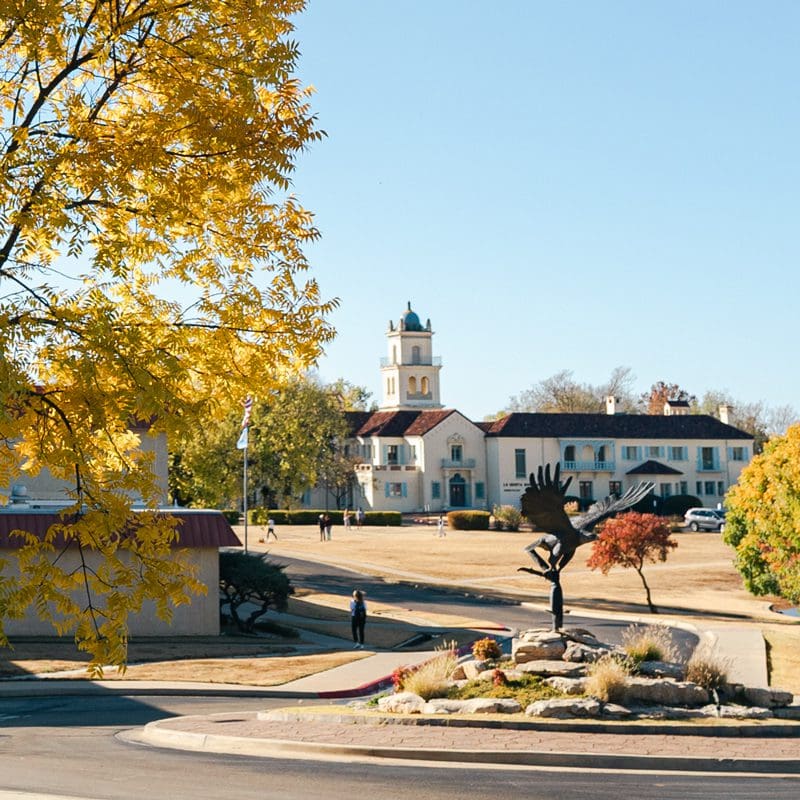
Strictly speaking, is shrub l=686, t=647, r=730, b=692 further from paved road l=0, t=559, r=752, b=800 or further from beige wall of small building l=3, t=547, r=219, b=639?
beige wall of small building l=3, t=547, r=219, b=639

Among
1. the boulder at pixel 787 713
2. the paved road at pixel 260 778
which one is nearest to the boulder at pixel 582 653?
the boulder at pixel 787 713

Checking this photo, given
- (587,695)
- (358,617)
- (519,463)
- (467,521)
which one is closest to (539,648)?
(587,695)

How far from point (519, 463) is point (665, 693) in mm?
82172

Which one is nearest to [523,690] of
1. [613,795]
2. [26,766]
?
[613,795]

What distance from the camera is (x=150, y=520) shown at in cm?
964

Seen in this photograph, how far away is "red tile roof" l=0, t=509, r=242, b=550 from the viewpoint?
1250 inches

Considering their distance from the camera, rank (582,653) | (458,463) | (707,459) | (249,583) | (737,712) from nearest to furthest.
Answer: (737,712) < (582,653) < (249,583) < (458,463) < (707,459)

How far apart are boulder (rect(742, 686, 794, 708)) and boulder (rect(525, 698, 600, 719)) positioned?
2.73 meters

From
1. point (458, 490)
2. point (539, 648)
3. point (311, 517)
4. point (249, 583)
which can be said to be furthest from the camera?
point (458, 490)

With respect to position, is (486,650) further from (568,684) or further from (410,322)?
(410,322)

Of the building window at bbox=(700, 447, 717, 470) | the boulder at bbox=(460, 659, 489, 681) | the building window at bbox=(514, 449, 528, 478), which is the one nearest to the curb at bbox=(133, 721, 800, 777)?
the boulder at bbox=(460, 659, 489, 681)

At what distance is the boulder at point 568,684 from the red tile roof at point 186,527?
13.8m

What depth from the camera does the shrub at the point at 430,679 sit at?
798 inches

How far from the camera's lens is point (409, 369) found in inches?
4700
